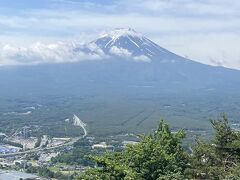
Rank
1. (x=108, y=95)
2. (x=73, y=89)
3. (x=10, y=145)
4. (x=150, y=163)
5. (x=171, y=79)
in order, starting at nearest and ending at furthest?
(x=150, y=163) < (x=10, y=145) < (x=108, y=95) < (x=73, y=89) < (x=171, y=79)

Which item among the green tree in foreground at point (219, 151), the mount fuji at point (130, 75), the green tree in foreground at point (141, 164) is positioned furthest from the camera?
the mount fuji at point (130, 75)

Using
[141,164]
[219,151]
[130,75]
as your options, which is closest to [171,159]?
[141,164]

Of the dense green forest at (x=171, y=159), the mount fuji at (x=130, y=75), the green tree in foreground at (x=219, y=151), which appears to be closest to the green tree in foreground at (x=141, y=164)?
→ the dense green forest at (x=171, y=159)

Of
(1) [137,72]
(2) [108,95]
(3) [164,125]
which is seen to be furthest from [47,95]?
(3) [164,125]

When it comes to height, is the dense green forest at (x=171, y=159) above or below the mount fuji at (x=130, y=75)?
above

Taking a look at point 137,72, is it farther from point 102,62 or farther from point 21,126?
point 21,126

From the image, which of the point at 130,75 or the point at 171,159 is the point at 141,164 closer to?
the point at 171,159

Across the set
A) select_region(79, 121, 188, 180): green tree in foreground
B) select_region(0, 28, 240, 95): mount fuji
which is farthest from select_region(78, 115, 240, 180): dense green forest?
select_region(0, 28, 240, 95): mount fuji

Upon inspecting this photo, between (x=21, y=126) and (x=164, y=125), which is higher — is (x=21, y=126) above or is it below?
below

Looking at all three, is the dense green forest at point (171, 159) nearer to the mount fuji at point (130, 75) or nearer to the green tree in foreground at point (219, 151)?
the green tree in foreground at point (219, 151)
